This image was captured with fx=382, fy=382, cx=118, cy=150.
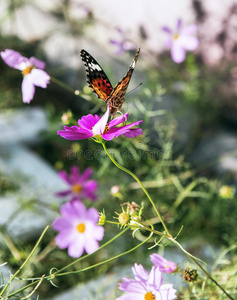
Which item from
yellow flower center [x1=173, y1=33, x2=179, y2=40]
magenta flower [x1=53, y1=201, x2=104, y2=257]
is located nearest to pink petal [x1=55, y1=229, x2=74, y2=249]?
magenta flower [x1=53, y1=201, x2=104, y2=257]

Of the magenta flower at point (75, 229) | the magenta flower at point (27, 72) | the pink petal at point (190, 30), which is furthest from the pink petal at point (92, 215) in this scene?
the pink petal at point (190, 30)

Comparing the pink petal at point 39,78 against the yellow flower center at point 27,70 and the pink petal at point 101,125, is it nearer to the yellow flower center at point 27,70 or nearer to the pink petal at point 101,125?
the yellow flower center at point 27,70

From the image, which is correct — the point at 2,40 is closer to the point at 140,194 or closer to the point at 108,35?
the point at 108,35

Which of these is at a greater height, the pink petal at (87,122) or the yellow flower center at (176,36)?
the yellow flower center at (176,36)

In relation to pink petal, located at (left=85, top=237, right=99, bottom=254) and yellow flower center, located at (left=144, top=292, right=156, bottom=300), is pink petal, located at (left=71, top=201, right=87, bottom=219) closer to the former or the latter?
pink petal, located at (left=85, top=237, right=99, bottom=254)

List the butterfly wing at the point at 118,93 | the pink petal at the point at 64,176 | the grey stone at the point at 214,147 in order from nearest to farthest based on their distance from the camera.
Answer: the butterfly wing at the point at 118,93 < the pink petal at the point at 64,176 < the grey stone at the point at 214,147

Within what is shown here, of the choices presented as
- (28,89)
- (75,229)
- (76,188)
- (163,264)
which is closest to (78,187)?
(76,188)
